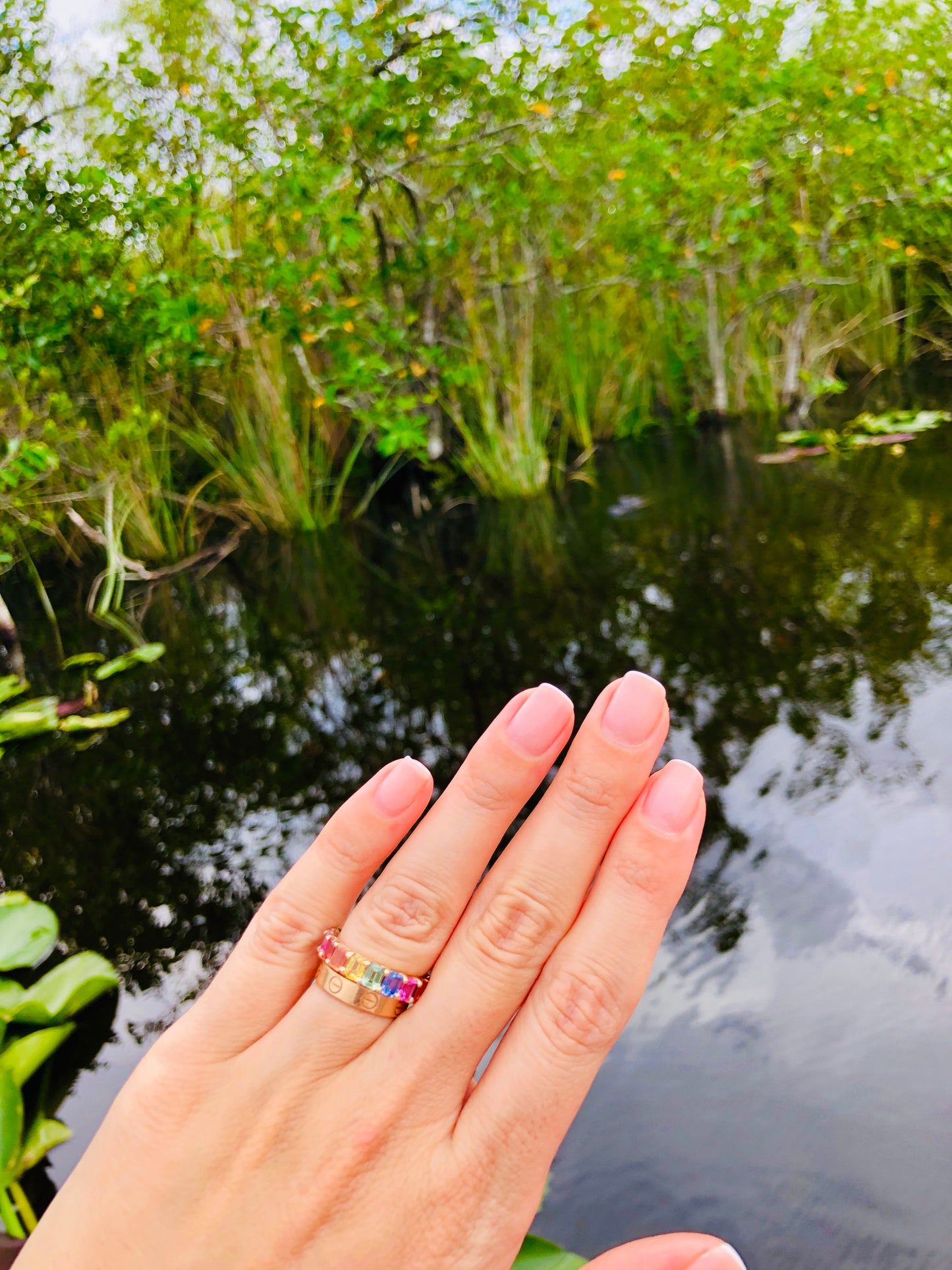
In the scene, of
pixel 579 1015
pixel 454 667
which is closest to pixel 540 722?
pixel 579 1015

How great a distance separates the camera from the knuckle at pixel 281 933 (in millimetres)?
874

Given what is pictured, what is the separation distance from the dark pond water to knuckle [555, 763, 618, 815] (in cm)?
44

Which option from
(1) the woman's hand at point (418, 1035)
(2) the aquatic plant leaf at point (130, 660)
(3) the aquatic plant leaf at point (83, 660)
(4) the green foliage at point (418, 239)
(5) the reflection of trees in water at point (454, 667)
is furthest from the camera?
(4) the green foliage at point (418, 239)

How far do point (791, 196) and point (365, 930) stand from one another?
23.8 feet

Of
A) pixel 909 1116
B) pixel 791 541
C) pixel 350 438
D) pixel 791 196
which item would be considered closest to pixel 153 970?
pixel 909 1116

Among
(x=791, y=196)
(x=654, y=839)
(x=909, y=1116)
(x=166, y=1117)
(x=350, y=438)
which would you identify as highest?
(x=791, y=196)

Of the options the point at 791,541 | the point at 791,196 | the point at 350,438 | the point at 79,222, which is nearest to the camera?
the point at 791,541

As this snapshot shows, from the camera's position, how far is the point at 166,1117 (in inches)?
30.5

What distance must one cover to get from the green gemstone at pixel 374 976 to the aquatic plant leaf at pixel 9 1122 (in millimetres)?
552

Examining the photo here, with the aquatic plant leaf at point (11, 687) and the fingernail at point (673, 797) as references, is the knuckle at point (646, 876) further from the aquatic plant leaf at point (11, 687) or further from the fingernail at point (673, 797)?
the aquatic plant leaf at point (11, 687)

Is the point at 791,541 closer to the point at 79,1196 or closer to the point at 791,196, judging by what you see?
the point at 79,1196

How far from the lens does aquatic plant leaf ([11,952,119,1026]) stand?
1228mm

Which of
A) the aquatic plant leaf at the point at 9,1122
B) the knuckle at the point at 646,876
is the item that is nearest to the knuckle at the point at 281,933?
the knuckle at the point at 646,876

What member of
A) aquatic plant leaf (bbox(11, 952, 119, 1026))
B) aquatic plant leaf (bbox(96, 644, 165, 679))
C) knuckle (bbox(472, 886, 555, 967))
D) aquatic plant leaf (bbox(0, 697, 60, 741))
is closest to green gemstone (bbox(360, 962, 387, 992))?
knuckle (bbox(472, 886, 555, 967))
